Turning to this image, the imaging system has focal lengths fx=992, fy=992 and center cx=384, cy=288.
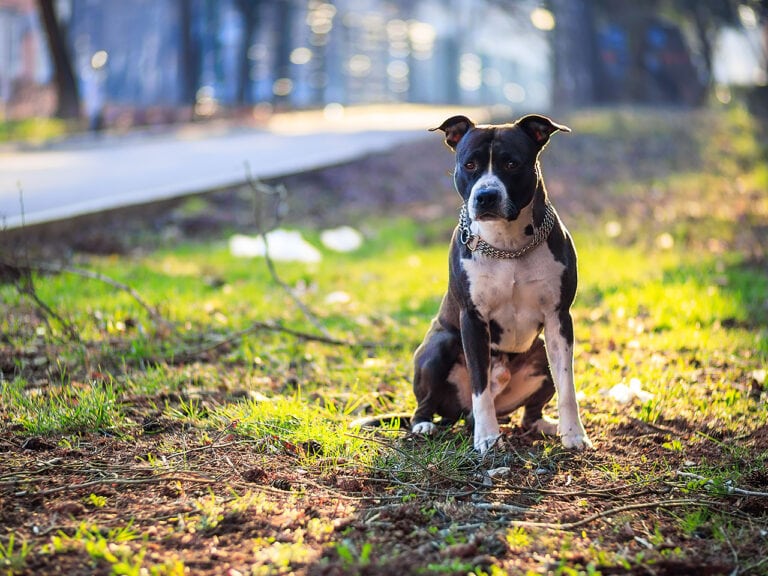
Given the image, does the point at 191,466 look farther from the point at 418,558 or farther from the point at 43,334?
the point at 43,334

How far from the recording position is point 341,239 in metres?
11.9

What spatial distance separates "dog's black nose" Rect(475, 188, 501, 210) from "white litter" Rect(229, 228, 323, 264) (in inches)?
243

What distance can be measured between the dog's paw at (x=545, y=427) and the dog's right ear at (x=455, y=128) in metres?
1.50

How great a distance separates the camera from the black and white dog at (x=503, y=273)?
4.57 m

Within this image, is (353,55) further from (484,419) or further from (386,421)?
(484,419)

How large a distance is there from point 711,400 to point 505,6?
84.0ft

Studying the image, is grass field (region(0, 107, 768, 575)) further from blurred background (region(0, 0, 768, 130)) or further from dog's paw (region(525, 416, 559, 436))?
blurred background (region(0, 0, 768, 130))

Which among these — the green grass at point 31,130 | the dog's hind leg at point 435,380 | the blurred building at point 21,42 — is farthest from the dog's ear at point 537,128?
the blurred building at point 21,42

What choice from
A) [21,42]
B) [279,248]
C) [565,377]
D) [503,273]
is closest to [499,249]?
[503,273]

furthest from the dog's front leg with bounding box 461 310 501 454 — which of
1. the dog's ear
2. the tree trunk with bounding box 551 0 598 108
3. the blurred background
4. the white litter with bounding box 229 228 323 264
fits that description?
the tree trunk with bounding box 551 0 598 108

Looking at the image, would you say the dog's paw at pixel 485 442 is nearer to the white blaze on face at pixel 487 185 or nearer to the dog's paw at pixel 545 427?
the dog's paw at pixel 545 427

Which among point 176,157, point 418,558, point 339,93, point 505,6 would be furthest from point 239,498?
point 339,93

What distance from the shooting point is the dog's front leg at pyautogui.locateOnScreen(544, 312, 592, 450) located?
4762 mm

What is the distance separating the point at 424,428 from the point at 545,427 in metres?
0.66
